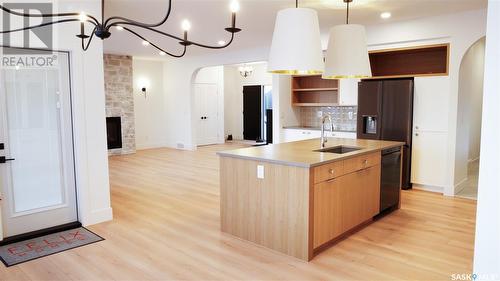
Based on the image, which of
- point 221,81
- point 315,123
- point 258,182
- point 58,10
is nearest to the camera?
point 258,182

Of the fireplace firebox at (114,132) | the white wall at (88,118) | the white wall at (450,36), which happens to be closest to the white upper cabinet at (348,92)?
the white wall at (450,36)

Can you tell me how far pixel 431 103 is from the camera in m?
5.38

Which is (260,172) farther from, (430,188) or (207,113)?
(207,113)

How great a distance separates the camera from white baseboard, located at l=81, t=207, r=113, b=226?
4.05 metres

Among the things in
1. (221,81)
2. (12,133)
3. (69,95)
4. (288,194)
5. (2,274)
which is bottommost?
(2,274)

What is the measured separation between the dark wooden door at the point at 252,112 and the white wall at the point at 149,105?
2.81 m

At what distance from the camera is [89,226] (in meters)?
4.03

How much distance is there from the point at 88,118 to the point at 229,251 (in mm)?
2165

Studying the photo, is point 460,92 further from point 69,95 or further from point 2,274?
point 2,274

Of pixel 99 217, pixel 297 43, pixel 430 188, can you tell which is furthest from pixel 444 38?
pixel 99 217

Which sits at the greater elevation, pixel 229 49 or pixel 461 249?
pixel 229 49

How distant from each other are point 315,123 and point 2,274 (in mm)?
6202

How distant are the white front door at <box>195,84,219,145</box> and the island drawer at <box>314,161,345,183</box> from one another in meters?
7.97

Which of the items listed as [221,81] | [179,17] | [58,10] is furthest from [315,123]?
[58,10]
